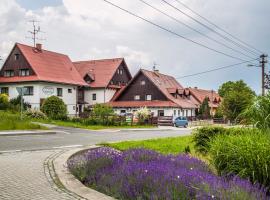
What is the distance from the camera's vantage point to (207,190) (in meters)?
5.52

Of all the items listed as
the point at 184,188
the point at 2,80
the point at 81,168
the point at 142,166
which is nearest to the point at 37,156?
the point at 81,168

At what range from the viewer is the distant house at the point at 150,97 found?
217 feet

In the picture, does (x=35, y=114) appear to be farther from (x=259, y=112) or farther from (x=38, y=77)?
(x=259, y=112)

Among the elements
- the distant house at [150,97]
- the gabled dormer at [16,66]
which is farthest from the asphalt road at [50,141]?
the distant house at [150,97]

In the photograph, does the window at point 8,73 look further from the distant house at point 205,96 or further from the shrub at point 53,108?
the distant house at point 205,96

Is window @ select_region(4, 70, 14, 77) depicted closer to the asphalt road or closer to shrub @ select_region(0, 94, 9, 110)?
shrub @ select_region(0, 94, 9, 110)

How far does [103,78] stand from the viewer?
70562mm

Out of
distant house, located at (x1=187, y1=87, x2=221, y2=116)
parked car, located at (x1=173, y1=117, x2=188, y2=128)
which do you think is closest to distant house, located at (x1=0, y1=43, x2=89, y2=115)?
parked car, located at (x1=173, y1=117, x2=188, y2=128)

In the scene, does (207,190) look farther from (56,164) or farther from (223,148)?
(56,164)

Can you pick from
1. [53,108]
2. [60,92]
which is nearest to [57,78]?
[60,92]

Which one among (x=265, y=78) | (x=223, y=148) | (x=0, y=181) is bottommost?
(x=0, y=181)

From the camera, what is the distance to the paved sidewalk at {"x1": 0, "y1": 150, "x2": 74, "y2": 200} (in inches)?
268

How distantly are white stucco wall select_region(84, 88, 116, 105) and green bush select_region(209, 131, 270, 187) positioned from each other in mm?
A: 61913

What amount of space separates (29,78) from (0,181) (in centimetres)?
5130
